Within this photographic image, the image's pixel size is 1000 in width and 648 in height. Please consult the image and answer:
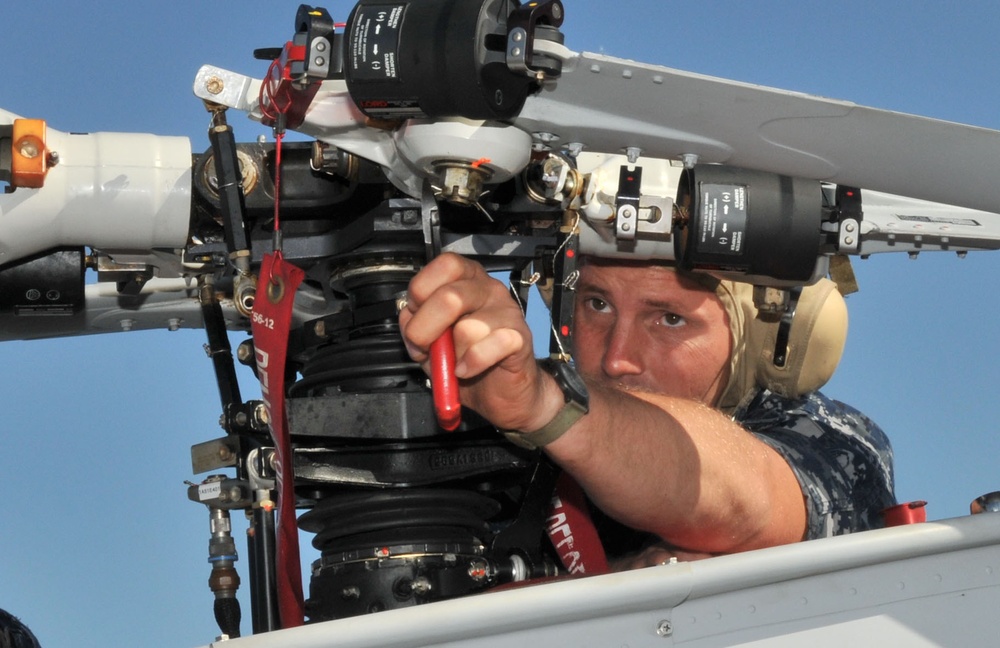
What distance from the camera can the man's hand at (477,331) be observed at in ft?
8.13

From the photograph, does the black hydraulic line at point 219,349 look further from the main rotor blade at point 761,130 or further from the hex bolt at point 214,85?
the main rotor blade at point 761,130

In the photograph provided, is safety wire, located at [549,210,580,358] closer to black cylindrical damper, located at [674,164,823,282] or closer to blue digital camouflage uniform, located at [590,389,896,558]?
black cylindrical damper, located at [674,164,823,282]

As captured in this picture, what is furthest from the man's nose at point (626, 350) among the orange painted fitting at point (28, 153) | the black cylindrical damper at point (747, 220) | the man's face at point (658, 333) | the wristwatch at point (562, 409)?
the orange painted fitting at point (28, 153)

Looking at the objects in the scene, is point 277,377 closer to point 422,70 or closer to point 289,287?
point 289,287

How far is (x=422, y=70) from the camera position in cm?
239

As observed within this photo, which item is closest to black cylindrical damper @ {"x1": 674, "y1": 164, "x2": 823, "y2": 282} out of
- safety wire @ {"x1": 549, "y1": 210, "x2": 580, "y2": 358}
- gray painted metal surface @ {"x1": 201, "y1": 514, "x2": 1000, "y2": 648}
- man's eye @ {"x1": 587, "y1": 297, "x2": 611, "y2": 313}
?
safety wire @ {"x1": 549, "y1": 210, "x2": 580, "y2": 358}

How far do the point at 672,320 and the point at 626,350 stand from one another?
18 centimetres

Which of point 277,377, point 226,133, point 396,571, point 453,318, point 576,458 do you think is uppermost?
point 226,133

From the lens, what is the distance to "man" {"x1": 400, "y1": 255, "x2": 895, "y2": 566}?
257 cm

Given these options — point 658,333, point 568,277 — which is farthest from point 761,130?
point 658,333

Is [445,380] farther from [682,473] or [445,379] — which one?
[682,473]

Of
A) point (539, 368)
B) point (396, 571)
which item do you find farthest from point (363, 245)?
point (396, 571)

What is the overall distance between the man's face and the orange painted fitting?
199 cm

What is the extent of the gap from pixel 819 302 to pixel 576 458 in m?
1.37
